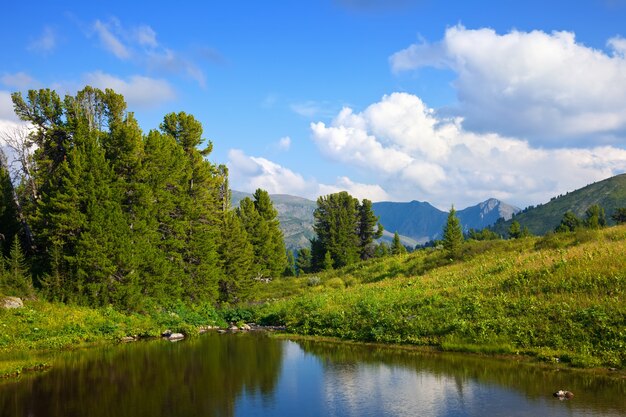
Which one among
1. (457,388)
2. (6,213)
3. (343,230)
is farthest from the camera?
(343,230)

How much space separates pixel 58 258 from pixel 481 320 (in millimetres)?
33840

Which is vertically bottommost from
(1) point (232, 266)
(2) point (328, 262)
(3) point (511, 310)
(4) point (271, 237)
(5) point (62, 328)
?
(5) point (62, 328)

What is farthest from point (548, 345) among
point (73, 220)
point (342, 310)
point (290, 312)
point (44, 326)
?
point (73, 220)

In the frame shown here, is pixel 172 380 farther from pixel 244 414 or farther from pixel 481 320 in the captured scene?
pixel 481 320

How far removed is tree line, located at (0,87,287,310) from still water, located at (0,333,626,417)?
1105cm

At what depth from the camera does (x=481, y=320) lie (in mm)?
29875

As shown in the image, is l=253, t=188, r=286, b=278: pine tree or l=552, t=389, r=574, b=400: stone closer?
l=552, t=389, r=574, b=400: stone

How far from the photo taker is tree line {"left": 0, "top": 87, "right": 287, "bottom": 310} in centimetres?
3944

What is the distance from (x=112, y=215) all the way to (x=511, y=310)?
32519 millimetres

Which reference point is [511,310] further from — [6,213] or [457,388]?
[6,213]

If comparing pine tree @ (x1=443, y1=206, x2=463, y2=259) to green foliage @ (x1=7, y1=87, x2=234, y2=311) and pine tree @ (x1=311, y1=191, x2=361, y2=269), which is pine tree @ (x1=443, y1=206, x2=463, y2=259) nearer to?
green foliage @ (x1=7, y1=87, x2=234, y2=311)

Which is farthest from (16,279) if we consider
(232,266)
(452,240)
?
(452,240)

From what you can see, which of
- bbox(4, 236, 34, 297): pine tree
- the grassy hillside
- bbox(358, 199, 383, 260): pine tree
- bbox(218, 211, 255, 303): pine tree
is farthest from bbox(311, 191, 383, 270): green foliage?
bbox(4, 236, 34, 297): pine tree

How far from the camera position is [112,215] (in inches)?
1609
